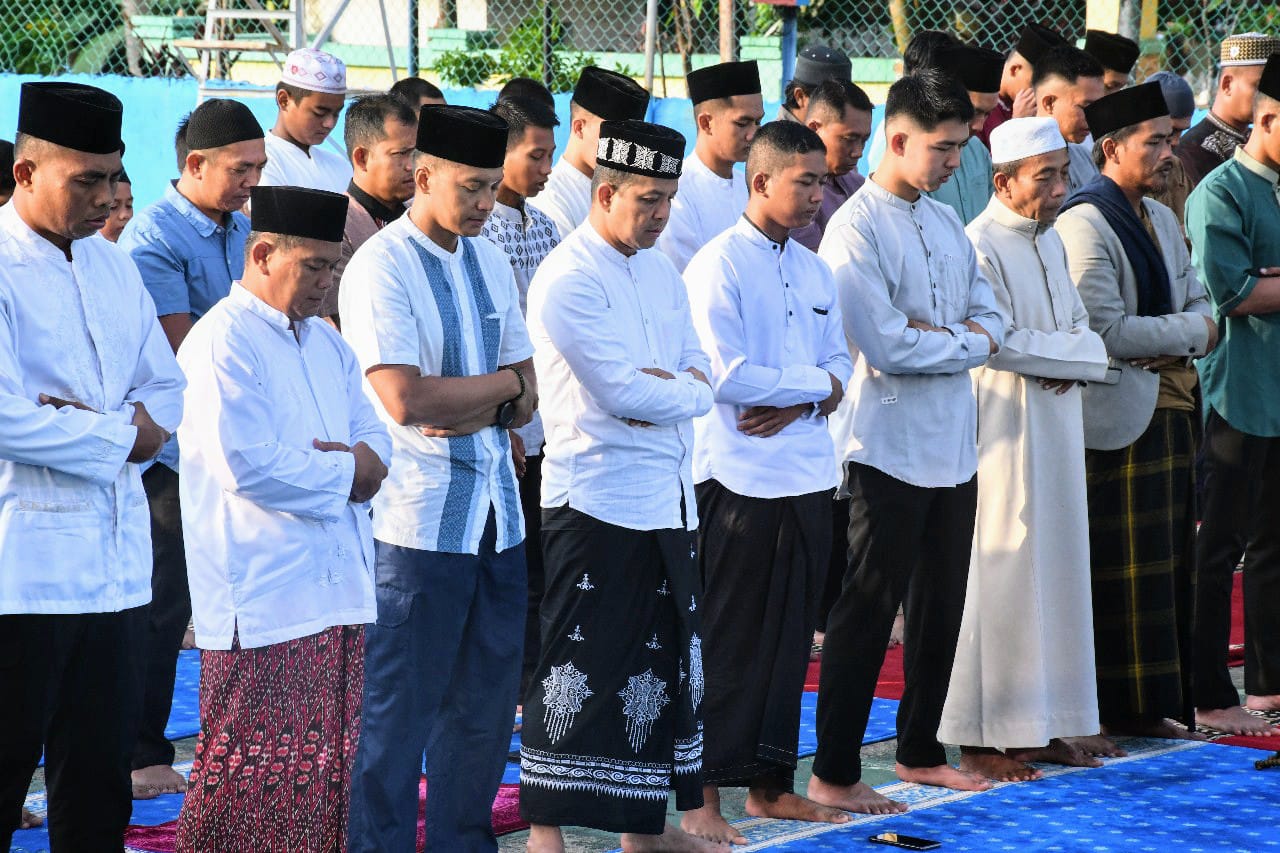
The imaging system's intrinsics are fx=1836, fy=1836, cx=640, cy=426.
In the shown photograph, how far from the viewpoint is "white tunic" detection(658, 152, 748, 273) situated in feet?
20.3

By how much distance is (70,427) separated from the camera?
3.56 meters

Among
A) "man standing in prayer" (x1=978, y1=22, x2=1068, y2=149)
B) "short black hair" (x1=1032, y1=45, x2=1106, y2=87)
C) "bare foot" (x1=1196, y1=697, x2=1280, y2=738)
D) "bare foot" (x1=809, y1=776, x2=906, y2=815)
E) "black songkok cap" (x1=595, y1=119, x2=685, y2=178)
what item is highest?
"man standing in prayer" (x1=978, y1=22, x2=1068, y2=149)

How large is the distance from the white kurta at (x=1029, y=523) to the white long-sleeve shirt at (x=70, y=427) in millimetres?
2751

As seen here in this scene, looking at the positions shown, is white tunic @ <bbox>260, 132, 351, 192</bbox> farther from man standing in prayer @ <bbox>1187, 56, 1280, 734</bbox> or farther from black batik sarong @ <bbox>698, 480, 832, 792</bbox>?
man standing in prayer @ <bbox>1187, 56, 1280, 734</bbox>

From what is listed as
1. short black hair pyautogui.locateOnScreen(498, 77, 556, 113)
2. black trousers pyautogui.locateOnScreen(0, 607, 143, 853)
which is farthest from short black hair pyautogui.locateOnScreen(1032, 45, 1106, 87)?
black trousers pyautogui.locateOnScreen(0, 607, 143, 853)

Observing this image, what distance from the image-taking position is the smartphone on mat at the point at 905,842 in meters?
4.72

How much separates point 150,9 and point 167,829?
10360mm

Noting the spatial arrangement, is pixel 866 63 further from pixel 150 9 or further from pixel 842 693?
pixel 842 693

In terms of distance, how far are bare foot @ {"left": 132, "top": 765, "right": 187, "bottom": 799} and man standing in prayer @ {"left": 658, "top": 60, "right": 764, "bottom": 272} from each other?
92.9 inches

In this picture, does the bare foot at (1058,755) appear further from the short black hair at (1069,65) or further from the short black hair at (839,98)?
the short black hair at (1069,65)

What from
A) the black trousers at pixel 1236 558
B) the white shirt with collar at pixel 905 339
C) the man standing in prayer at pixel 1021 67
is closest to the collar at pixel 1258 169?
the black trousers at pixel 1236 558

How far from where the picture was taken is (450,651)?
4.16 m

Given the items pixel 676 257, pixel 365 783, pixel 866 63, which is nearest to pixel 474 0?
pixel 866 63

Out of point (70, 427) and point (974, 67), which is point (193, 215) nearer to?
point (70, 427)
